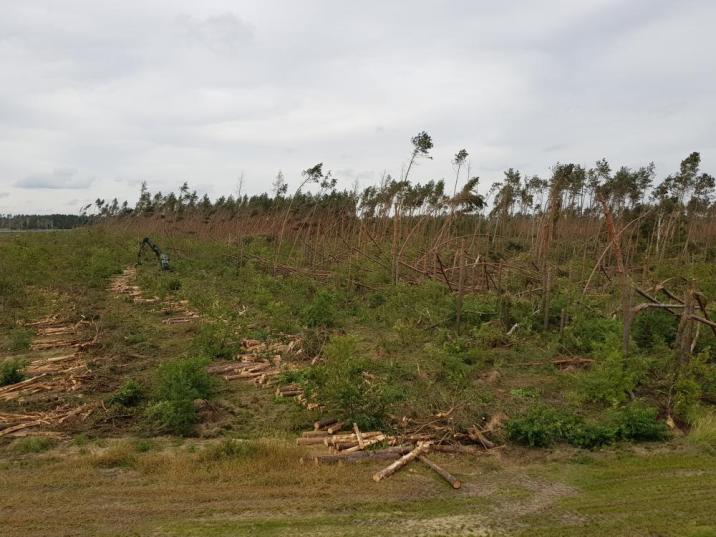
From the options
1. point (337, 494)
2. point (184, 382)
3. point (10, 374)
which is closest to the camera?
point (337, 494)

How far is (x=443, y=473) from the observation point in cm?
503

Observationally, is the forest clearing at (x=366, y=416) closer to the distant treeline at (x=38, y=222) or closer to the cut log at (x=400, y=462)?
the cut log at (x=400, y=462)

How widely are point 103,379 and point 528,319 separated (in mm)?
8160

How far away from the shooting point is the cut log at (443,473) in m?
4.85

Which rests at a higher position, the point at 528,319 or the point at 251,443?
the point at 528,319

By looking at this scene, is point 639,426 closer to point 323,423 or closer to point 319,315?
point 323,423

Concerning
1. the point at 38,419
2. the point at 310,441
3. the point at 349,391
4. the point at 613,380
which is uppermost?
the point at 613,380

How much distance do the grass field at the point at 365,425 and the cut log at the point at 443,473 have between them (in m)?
0.07

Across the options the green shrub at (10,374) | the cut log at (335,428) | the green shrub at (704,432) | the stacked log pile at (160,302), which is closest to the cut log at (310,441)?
the cut log at (335,428)

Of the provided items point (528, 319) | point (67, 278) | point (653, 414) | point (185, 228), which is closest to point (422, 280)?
point (528, 319)

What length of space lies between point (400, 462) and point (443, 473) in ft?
1.53

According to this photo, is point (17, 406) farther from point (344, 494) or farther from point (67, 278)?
point (67, 278)

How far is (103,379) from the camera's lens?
7895mm

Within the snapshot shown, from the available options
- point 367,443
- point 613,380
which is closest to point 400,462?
point 367,443
